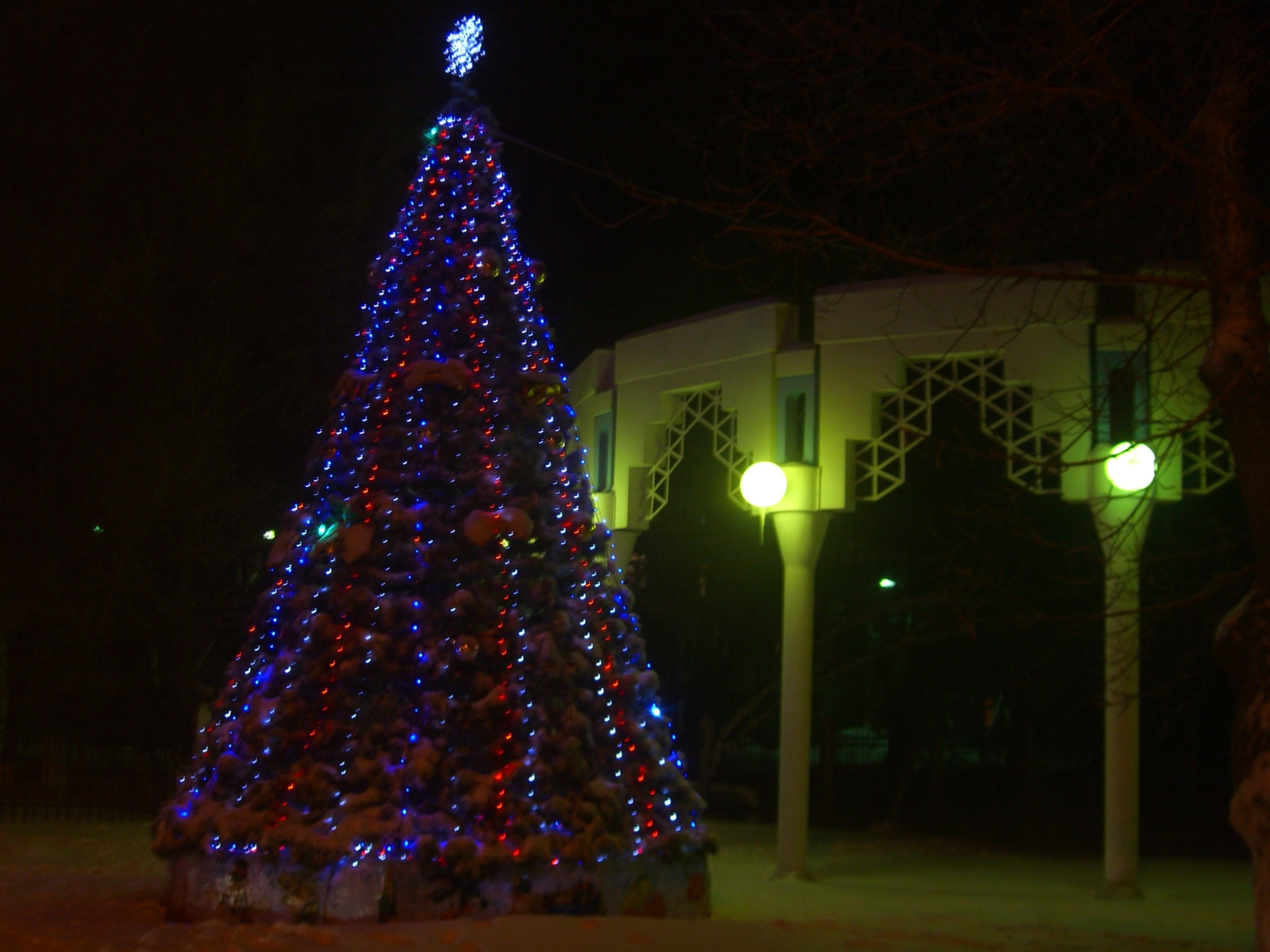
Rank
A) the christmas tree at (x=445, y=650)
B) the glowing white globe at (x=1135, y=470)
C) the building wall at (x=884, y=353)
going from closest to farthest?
the christmas tree at (x=445, y=650), the glowing white globe at (x=1135, y=470), the building wall at (x=884, y=353)

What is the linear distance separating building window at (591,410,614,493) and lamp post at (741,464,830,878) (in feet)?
7.94

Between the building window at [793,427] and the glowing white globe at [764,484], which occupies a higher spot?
the building window at [793,427]

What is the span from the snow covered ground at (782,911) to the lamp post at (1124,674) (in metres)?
0.33

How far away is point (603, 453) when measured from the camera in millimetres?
13289

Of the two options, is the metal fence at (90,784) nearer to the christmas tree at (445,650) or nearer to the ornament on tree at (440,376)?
the christmas tree at (445,650)

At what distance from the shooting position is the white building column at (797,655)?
10484 mm

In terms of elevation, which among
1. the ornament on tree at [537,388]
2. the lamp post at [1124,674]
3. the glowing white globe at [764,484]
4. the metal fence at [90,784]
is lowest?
the metal fence at [90,784]

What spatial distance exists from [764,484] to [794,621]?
111cm

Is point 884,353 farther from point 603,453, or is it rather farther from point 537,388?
point 603,453

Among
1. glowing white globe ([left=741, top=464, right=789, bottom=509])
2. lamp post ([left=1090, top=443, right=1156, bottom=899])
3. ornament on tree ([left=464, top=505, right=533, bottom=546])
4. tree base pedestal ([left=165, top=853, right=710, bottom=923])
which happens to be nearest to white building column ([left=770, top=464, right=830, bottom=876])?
glowing white globe ([left=741, top=464, right=789, bottom=509])

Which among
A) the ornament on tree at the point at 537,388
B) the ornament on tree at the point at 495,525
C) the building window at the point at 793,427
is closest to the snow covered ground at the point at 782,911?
the ornament on tree at the point at 495,525

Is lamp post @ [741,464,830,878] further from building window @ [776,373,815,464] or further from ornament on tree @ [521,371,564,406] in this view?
ornament on tree @ [521,371,564,406]

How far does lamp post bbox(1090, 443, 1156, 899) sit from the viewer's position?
9.46 meters

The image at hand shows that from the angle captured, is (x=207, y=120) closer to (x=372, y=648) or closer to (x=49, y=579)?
(x=49, y=579)
